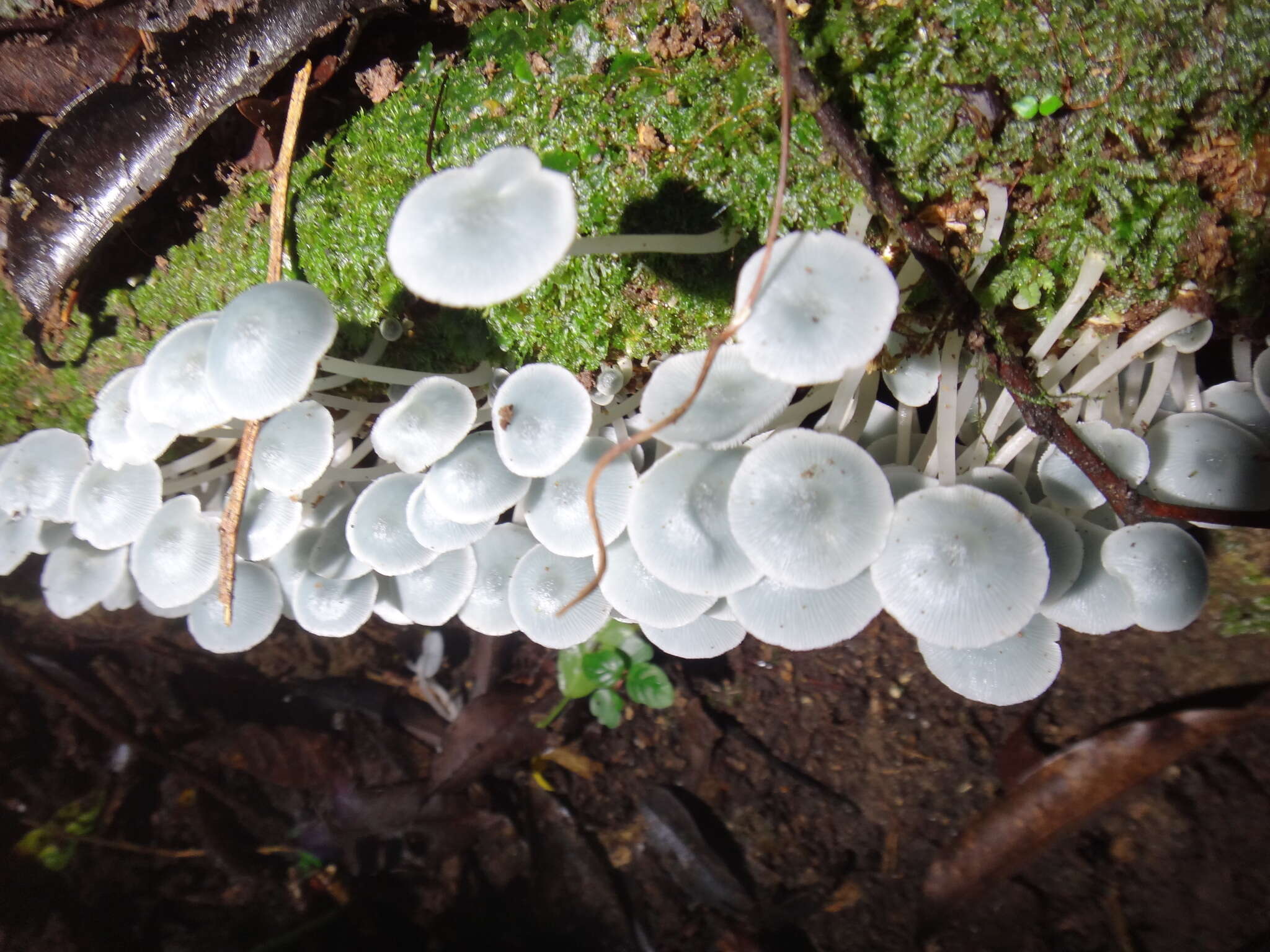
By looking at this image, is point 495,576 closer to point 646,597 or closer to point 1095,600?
point 646,597

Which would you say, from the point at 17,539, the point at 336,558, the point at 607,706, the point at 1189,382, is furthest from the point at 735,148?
the point at 17,539

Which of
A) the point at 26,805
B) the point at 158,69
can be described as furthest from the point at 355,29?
the point at 26,805

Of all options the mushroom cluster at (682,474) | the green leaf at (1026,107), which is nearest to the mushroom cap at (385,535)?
the mushroom cluster at (682,474)

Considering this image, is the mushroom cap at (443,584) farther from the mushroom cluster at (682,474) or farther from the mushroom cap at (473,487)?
the mushroom cap at (473,487)

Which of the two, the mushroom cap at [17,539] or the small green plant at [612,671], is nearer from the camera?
the mushroom cap at [17,539]

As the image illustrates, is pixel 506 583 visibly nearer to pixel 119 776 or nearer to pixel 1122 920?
pixel 1122 920

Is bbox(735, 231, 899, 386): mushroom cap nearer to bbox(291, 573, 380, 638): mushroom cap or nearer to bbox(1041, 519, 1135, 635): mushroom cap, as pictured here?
bbox(1041, 519, 1135, 635): mushroom cap

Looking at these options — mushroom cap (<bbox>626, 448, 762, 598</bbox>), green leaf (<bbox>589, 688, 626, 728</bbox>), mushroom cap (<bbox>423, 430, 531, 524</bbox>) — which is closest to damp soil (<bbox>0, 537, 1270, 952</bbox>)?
green leaf (<bbox>589, 688, 626, 728</bbox>)
